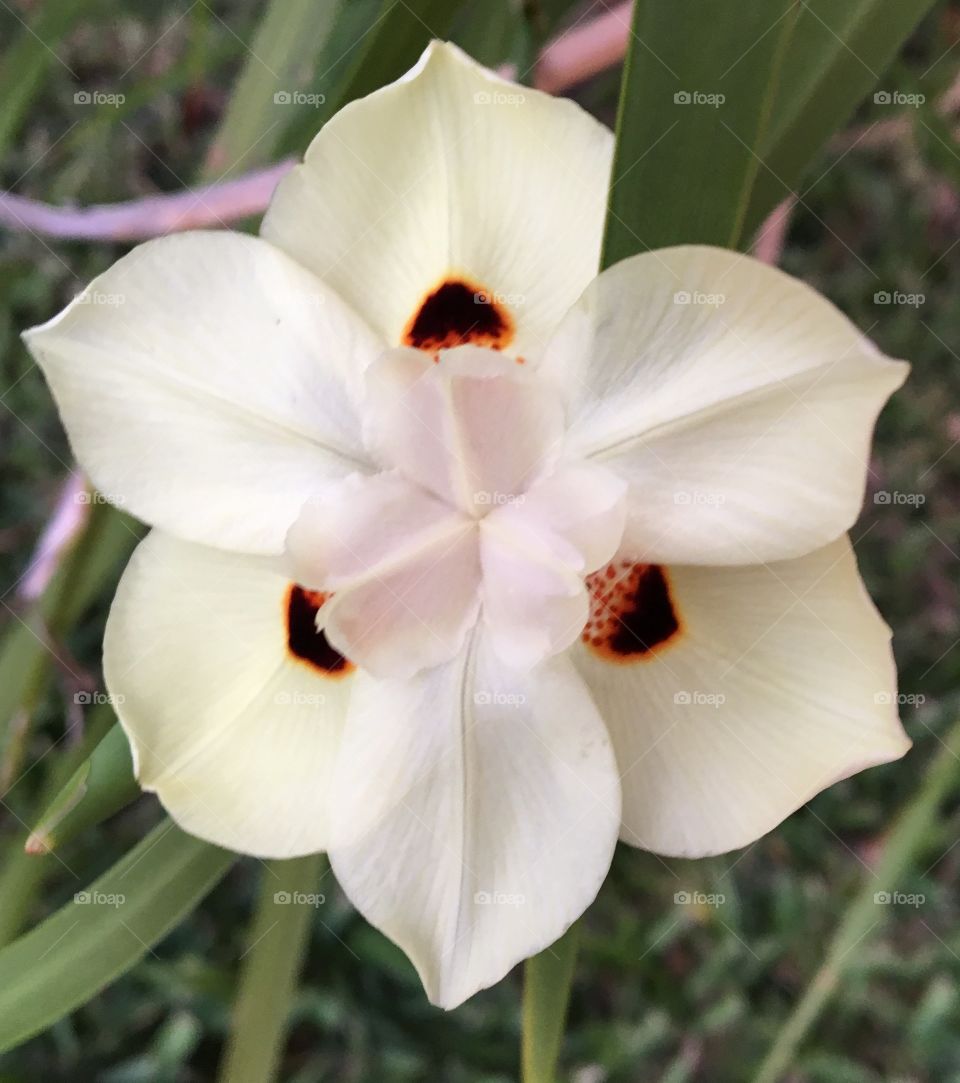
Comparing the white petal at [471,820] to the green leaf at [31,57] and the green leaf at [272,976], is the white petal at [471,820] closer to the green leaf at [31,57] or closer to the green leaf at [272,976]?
the green leaf at [272,976]

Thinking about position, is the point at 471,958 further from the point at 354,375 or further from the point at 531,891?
the point at 354,375

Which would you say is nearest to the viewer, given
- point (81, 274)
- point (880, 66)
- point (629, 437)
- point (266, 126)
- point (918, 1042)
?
point (629, 437)

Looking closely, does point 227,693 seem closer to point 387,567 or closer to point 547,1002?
point 387,567

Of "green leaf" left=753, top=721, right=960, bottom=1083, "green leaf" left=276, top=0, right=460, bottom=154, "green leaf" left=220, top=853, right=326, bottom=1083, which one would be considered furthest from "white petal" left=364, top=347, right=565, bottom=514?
"green leaf" left=753, top=721, right=960, bottom=1083

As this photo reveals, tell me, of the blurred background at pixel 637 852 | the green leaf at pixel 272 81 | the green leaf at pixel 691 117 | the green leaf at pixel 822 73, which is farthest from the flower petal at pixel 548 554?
the blurred background at pixel 637 852

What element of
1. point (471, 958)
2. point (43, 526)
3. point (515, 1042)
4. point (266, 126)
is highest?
point (266, 126)

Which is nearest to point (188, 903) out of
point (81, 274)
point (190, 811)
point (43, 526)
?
point (190, 811)

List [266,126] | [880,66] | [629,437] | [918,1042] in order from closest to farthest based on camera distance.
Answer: [629,437] < [880,66] < [266,126] < [918,1042]
